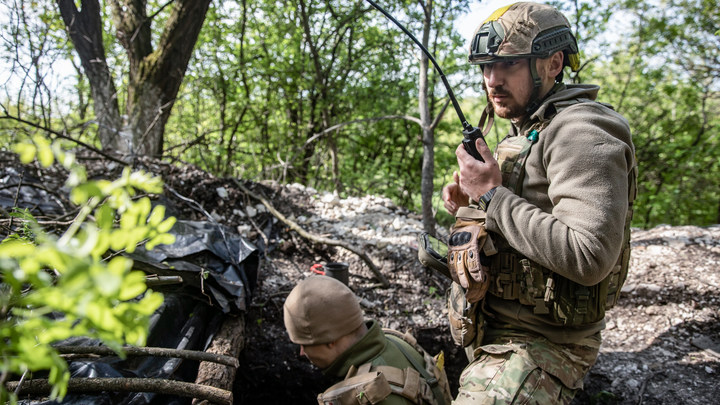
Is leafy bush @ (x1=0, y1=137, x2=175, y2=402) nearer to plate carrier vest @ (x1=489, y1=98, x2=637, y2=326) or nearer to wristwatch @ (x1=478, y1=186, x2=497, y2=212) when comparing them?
wristwatch @ (x1=478, y1=186, x2=497, y2=212)

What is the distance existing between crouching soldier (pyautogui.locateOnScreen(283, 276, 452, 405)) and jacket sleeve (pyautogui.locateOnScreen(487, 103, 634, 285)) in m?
0.92

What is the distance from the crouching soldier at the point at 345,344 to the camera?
210cm

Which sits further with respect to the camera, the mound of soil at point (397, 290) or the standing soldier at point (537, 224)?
the mound of soil at point (397, 290)

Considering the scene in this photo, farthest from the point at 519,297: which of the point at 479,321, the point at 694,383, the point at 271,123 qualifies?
the point at 271,123

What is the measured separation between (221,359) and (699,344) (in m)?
3.12

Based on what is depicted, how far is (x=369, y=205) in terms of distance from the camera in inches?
205

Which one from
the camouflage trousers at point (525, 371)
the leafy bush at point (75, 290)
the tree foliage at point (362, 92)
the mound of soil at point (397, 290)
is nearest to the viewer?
the leafy bush at point (75, 290)

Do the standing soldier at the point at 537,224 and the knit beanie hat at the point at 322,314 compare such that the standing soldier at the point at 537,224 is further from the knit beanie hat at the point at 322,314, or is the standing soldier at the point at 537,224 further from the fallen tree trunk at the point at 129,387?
the fallen tree trunk at the point at 129,387

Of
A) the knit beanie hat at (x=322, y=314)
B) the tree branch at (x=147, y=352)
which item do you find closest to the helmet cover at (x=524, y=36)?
the knit beanie hat at (x=322, y=314)

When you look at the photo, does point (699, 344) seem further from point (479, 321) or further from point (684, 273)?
point (479, 321)

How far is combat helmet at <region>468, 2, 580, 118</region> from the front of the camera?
6.06ft

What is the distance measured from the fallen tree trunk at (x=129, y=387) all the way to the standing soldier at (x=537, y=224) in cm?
108

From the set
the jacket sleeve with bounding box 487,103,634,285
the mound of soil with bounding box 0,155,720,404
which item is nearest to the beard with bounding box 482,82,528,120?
the jacket sleeve with bounding box 487,103,634,285

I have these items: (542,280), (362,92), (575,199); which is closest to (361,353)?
(542,280)
